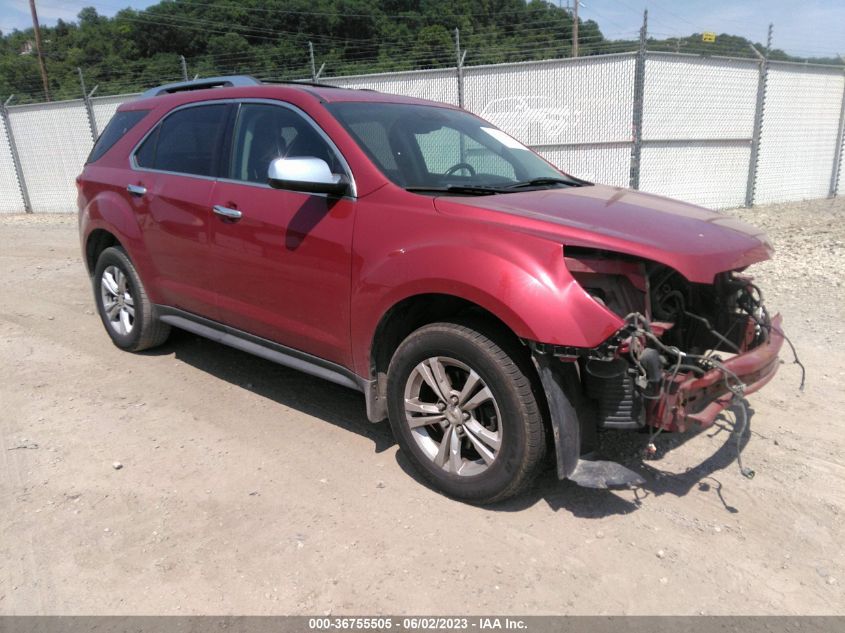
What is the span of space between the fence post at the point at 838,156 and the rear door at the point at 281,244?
12967mm

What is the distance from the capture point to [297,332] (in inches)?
145

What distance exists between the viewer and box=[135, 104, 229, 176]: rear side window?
13.6 feet

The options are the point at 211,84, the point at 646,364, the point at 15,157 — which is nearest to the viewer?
the point at 646,364

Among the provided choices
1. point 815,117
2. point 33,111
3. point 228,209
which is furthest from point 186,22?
point 228,209

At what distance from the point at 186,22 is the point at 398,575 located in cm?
5576

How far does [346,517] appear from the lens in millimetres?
3047

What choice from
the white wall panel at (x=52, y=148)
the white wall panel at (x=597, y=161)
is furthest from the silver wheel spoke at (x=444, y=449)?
the white wall panel at (x=52, y=148)

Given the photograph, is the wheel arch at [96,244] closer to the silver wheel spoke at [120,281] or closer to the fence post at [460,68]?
the silver wheel spoke at [120,281]

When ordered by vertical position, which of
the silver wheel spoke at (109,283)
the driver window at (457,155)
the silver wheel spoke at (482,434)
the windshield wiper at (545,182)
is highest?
the driver window at (457,155)

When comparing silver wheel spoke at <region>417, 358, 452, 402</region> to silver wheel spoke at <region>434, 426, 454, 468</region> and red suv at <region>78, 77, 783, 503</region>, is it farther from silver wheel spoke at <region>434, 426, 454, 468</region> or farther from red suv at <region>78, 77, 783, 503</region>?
silver wheel spoke at <region>434, 426, 454, 468</region>

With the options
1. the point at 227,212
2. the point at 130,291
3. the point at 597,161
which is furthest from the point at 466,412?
the point at 597,161

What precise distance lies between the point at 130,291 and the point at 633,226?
378cm

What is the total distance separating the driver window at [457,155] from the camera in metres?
3.72

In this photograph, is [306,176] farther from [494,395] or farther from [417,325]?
[494,395]
